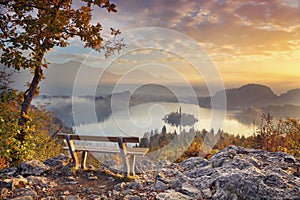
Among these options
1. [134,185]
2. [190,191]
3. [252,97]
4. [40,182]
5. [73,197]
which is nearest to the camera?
[190,191]

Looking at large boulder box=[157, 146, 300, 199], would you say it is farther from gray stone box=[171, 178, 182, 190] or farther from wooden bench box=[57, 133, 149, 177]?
wooden bench box=[57, 133, 149, 177]

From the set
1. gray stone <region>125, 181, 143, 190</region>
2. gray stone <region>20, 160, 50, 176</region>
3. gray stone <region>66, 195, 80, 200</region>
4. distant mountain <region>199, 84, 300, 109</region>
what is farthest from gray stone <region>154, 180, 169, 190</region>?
distant mountain <region>199, 84, 300, 109</region>

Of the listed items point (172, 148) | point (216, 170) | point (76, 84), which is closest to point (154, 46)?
point (76, 84)

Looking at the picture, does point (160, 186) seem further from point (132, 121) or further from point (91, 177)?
point (132, 121)

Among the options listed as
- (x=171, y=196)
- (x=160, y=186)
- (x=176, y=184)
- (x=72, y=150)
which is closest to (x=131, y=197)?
(x=160, y=186)

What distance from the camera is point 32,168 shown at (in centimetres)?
640

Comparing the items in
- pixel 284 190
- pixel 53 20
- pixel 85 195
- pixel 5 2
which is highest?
pixel 5 2

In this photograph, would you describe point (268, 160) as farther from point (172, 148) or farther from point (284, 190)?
point (172, 148)

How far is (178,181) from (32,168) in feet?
12.5

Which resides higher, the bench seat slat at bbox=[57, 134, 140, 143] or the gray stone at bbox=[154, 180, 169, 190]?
the bench seat slat at bbox=[57, 134, 140, 143]

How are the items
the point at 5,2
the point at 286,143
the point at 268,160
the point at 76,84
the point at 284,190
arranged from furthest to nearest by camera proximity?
the point at 286,143 < the point at 76,84 < the point at 268,160 < the point at 5,2 < the point at 284,190

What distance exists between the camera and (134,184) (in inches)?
223

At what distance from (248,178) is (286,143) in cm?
672

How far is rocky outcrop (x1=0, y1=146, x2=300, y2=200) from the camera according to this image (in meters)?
4.66
